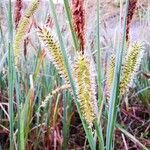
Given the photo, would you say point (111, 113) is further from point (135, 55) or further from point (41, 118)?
point (41, 118)

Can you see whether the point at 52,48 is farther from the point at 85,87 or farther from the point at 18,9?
the point at 18,9

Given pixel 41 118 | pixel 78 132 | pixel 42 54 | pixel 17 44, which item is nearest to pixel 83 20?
pixel 17 44

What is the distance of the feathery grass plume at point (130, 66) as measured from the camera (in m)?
0.69

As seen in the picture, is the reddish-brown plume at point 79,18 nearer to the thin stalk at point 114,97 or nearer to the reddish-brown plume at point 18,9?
the thin stalk at point 114,97

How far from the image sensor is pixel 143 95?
1.69 meters

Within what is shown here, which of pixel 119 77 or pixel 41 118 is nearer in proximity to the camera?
pixel 119 77

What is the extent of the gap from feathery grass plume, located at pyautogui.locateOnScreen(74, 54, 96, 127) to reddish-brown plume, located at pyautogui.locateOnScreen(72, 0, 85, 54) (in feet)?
0.09

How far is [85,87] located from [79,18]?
11cm

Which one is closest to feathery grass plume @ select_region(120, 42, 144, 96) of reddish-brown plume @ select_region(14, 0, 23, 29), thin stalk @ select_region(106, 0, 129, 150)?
thin stalk @ select_region(106, 0, 129, 150)

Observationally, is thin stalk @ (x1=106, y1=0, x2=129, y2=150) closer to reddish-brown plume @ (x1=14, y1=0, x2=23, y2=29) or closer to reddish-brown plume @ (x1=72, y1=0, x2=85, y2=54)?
reddish-brown plume @ (x1=72, y1=0, x2=85, y2=54)

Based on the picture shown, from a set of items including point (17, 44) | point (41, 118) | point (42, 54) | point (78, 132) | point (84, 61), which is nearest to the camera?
point (84, 61)

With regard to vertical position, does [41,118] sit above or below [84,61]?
below

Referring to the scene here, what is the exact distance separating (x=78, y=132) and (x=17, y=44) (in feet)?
2.16

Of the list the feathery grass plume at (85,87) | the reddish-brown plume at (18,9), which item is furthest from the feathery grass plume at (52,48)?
the reddish-brown plume at (18,9)
